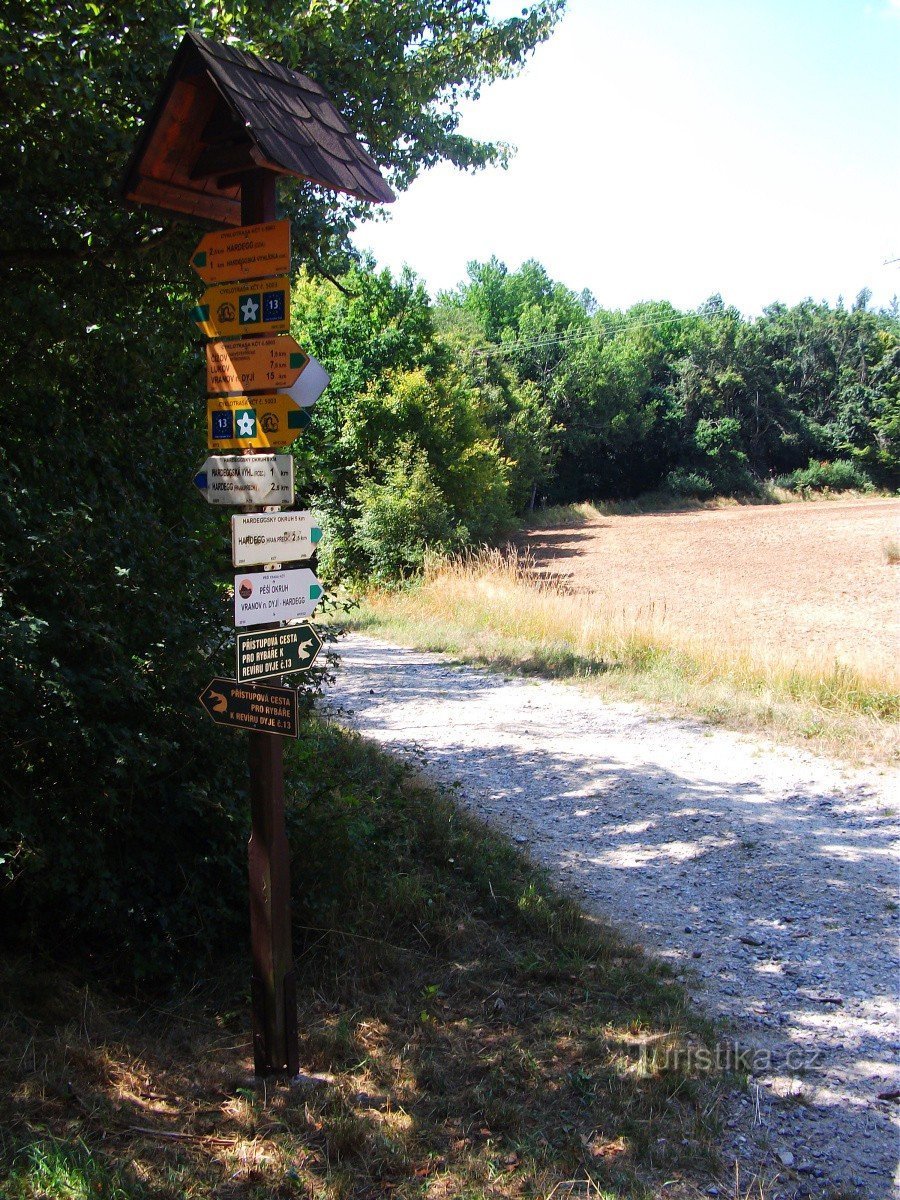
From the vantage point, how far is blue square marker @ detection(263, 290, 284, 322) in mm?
3420

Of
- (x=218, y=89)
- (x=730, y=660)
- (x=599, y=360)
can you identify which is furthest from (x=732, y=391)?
(x=218, y=89)

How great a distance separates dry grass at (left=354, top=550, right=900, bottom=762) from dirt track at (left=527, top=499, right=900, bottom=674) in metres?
0.50

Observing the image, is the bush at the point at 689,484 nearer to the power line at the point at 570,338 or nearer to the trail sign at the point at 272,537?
the power line at the point at 570,338

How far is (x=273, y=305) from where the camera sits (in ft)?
11.3

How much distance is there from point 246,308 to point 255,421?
408 millimetres

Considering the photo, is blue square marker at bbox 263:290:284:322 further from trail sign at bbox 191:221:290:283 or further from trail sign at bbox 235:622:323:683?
trail sign at bbox 235:622:323:683

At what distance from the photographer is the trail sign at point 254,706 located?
11.1ft

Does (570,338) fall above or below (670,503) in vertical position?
above

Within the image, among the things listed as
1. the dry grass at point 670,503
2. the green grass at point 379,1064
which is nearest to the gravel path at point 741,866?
the green grass at point 379,1064

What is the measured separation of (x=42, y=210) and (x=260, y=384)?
6.58 ft

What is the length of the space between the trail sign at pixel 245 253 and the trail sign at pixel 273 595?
107 cm

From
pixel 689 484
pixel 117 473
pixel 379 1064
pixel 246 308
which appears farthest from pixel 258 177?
pixel 689 484

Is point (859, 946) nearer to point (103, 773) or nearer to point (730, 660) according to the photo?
point (103, 773)

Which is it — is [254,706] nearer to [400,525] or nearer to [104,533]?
[104,533]
